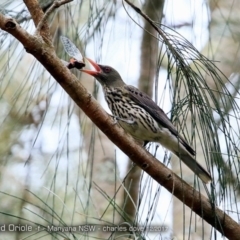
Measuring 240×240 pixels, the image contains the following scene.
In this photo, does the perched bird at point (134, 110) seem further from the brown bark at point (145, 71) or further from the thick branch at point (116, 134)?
the thick branch at point (116, 134)

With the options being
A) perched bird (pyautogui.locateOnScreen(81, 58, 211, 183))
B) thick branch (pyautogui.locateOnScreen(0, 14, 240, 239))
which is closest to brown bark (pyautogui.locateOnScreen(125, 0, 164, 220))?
perched bird (pyautogui.locateOnScreen(81, 58, 211, 183))

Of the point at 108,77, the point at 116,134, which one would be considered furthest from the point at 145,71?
the point at 116,134

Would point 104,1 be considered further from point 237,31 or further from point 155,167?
point 237,31

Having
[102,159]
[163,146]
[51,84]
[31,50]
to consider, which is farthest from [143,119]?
[31,50]

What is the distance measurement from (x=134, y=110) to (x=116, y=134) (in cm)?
92

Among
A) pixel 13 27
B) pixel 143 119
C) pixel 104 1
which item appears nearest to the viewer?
pixel 13 27

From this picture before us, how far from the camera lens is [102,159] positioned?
3119 millimetres

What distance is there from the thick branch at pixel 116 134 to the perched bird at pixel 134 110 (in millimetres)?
680

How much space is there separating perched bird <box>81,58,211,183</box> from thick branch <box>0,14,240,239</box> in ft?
2.23

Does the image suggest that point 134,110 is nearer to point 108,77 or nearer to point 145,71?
point 108,77

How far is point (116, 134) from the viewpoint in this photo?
4.92 ft

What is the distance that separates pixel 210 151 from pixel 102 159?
173 cm

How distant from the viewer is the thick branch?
1.33m

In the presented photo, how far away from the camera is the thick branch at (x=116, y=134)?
1331 mm
